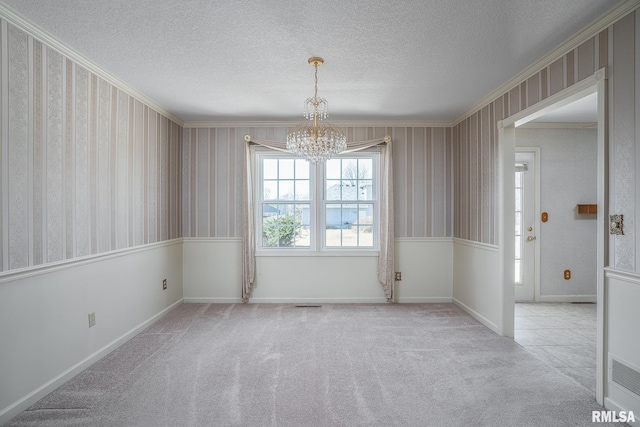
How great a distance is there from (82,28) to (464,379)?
369 centimetres

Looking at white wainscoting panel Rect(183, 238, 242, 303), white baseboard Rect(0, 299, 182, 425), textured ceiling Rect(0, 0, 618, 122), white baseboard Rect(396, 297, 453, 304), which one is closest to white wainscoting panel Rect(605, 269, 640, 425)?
textured ceiling Rect(0, 0, 618, 122)

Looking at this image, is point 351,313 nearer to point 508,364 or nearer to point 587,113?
point 508,364

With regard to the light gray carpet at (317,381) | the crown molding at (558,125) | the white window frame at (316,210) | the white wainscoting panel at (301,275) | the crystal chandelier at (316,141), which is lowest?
the light gray carpet at (317,381)

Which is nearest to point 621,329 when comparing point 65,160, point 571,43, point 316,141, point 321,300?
point 571,43

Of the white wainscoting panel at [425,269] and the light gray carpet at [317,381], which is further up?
the white wainscoting panel at [425,269]

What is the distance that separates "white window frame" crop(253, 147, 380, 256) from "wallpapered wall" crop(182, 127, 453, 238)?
235mm

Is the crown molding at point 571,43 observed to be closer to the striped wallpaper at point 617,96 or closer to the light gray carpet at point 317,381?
the striped wallpaper at point 617,96

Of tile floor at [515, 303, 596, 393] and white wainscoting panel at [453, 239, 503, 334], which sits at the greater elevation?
white wainscoting panel at [453, 239, 503, 334]

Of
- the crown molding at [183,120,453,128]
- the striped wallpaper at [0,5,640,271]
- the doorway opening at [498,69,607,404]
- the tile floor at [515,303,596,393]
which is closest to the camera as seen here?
the striped wallpaper at [0,5,640,271]

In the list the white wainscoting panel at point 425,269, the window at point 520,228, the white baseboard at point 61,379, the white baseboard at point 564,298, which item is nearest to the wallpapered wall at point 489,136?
the white wainscoting panel at point 425,269

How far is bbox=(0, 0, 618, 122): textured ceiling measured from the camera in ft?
7.08

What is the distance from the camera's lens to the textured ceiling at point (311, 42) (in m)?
2.16

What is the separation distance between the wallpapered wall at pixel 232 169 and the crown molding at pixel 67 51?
1.03m

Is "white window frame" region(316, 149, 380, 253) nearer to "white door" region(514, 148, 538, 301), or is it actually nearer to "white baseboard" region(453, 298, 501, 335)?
"white baseboard" region(453, 298, 501, 335)
